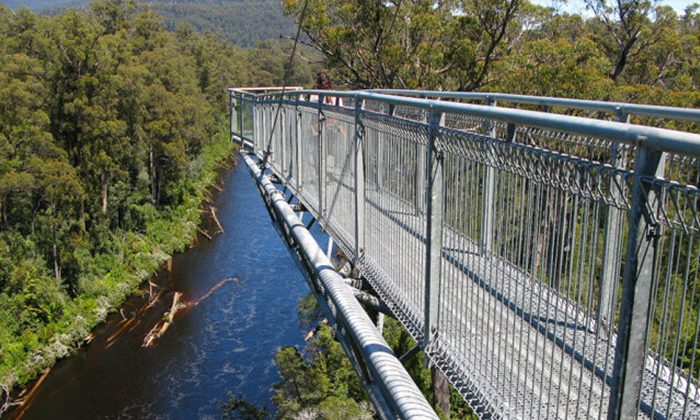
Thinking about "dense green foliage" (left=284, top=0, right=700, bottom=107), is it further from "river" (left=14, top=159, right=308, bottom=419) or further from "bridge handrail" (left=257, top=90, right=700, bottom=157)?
"bridge handrail" (left=257, top=90, right=700, bottom=157)

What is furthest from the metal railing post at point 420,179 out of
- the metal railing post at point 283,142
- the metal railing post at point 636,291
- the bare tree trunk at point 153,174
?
the bare tree trunk at point 153,174

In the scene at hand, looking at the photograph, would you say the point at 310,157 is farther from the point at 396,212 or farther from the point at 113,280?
the point at 113,280

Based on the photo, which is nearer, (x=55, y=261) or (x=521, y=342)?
(x=521, y=342)

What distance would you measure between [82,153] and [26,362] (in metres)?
8.49

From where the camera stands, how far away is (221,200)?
33562mm

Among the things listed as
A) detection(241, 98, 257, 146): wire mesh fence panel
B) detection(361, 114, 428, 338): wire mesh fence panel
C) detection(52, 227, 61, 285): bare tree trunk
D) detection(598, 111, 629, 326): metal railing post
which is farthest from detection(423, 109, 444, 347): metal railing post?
detection(52, 227, 61, 285): bare tree trunk

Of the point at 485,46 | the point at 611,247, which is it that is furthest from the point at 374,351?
the point at 485,46

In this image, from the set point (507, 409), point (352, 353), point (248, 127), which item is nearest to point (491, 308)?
point (507, 409)

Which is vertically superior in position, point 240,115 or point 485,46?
point 485,46

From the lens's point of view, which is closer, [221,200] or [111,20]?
[221,200]

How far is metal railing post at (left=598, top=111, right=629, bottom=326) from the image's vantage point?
1981mm

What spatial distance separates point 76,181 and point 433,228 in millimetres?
19595

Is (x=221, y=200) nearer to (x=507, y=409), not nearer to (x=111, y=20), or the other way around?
(x=111, y=20)

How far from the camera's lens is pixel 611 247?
3141 mm
